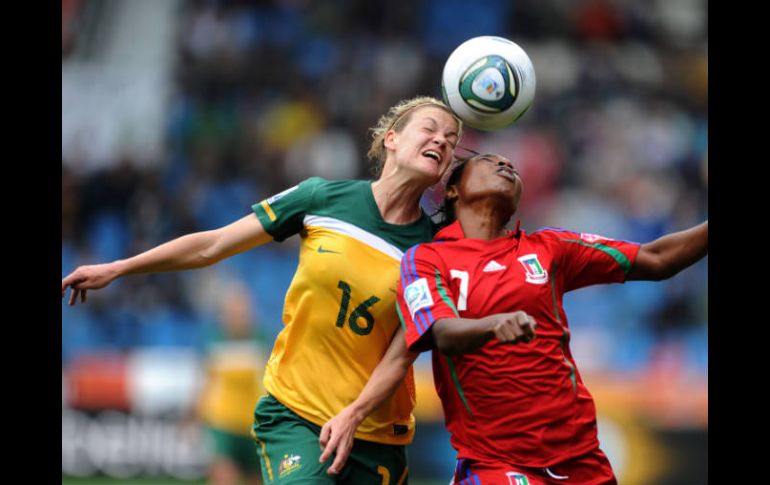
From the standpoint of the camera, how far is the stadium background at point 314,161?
39.5ft

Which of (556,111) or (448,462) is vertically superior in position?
(556,111)

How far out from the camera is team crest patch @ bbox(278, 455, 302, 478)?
5066 millimetres

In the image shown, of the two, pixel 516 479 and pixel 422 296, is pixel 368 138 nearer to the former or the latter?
pixel 422 296

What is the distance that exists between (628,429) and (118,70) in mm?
9698

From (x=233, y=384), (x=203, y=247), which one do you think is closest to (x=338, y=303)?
(x=203, y=247)

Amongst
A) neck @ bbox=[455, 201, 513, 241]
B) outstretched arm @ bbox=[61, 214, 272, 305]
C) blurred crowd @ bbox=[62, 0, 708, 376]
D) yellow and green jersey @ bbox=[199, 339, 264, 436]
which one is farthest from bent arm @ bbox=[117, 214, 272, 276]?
blurred crowd @ bbox=[62, 0, 708, 376]

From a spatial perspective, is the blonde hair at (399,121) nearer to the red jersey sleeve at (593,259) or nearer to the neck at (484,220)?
the neck at (484,220)

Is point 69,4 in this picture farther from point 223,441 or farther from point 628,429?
point 628,429

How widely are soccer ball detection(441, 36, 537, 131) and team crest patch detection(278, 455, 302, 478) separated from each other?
193 cm

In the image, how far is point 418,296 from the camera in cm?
477

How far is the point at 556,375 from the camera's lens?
483cm

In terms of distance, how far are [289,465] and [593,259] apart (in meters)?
1.78

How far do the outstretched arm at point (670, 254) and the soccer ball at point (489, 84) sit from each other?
1.00 metres
